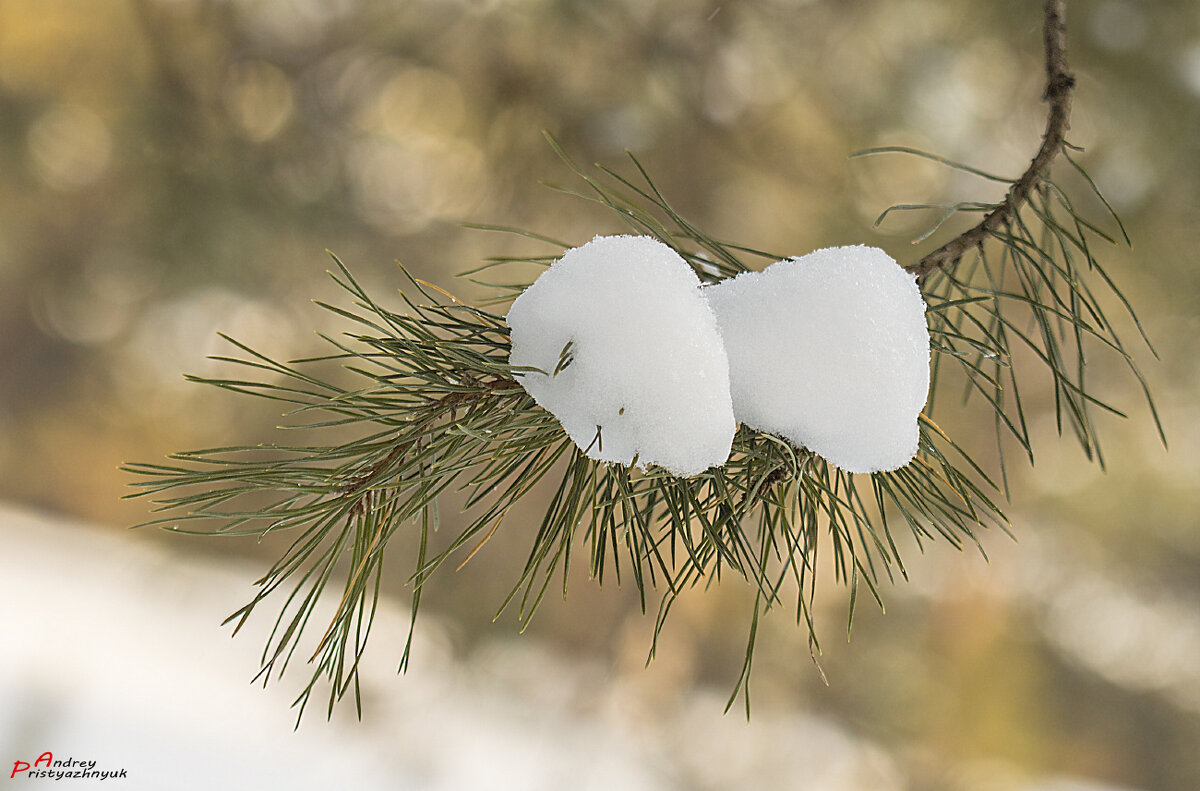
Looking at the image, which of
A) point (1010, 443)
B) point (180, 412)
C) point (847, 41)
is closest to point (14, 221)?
point (180, 412)

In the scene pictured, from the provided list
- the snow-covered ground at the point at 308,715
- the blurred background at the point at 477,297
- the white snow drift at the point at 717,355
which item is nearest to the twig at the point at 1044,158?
the white snow drift at the point at 717,355

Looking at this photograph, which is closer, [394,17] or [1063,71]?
[1063,71]

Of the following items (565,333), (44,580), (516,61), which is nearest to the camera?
(565,333)

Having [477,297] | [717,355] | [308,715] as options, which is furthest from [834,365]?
[308,715]

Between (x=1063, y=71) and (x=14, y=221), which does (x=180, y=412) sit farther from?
(x=1063, y=71)

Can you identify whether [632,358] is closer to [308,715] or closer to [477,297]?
[477,297]

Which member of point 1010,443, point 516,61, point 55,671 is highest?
point 516,61

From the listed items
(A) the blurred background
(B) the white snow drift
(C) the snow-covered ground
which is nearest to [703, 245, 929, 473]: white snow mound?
(B) the white snow drift

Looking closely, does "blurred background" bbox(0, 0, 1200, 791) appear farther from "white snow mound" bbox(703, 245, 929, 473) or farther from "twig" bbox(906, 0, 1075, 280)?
"white snow mound" bbox(703, 245, 929, 473)
